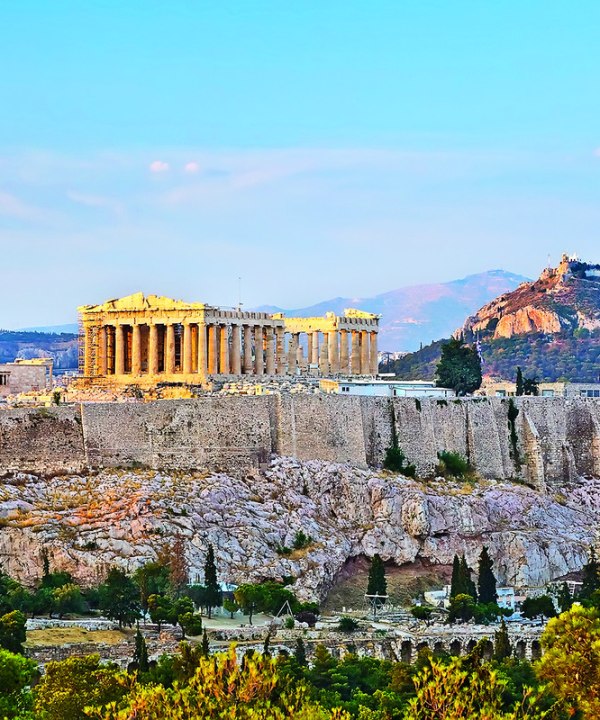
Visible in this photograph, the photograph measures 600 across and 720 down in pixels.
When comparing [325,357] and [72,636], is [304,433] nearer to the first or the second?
[325,357]

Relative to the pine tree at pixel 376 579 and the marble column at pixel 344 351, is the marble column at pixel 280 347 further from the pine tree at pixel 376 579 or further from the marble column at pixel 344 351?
the pine tree at pixel 376 579

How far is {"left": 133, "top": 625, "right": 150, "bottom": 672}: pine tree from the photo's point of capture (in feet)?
181

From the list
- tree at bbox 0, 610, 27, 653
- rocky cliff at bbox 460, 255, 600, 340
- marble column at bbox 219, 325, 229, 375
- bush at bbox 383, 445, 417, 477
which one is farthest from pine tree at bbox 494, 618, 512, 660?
rocky cliff at bbox 460, 255, 600, 340

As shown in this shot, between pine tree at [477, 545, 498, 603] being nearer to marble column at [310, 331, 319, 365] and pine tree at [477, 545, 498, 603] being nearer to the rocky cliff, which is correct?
marble column at [310, 331, 319, 365]

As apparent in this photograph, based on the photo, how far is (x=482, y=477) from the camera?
280ft

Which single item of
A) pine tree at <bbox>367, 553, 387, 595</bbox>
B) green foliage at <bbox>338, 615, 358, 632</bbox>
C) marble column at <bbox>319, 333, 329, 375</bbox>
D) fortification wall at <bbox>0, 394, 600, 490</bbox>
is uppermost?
marble column at <bbox>319, 333, 329, 375</bbox>

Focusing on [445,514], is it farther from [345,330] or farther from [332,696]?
[332,696]

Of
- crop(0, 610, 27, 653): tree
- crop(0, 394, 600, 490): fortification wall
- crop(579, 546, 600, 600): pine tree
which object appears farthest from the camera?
crop(579, 546, 600, 600): pine tree

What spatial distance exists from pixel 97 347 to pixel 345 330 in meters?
13.5

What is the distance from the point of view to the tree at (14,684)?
4671 cm

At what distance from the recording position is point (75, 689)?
49.2m

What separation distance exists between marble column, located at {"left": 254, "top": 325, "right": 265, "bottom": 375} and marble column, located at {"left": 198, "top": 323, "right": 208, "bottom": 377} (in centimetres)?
389

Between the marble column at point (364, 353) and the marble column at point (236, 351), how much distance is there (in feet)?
32.9

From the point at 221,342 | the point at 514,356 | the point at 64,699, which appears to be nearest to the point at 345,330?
the point at 221,342
